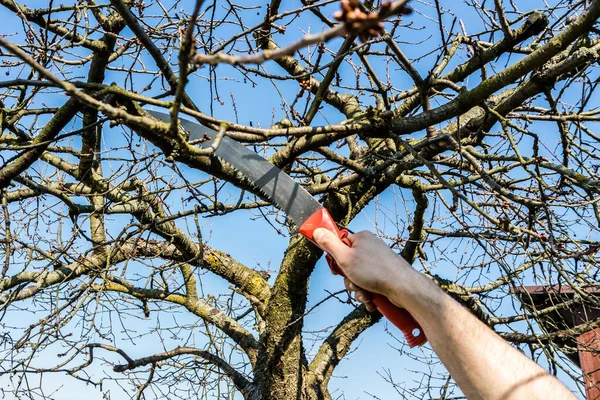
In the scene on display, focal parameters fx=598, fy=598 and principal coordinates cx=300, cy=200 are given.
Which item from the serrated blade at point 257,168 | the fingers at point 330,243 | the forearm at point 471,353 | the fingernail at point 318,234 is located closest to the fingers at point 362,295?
the fingers at point 330,243

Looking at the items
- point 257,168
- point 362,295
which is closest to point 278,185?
point 257,168

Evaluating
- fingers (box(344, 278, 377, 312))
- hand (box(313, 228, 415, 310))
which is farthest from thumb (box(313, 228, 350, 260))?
fingers (box(344, 278, 377, 312))

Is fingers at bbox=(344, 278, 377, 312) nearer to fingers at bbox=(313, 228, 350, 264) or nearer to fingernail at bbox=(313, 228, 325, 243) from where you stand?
fingers at bbox=(313, 228, 350, 264)

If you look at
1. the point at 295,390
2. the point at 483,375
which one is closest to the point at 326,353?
the point at 295,390

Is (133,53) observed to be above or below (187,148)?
above

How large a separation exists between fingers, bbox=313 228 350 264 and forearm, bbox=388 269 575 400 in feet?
1.14

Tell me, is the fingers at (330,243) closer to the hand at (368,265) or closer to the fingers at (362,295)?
the hand at (368,265)

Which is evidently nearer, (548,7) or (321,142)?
(321,142)

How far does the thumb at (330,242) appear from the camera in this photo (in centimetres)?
235

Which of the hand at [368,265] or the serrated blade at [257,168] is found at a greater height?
the serrated blade at [257,168]

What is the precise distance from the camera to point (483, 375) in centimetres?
180

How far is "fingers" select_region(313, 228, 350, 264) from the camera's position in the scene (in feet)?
7.68

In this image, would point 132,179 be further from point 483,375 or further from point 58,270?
point 483,375

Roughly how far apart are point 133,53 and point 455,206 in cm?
295
